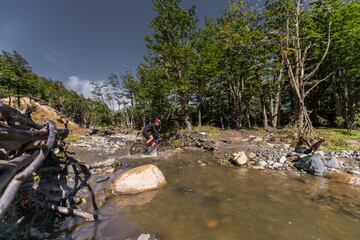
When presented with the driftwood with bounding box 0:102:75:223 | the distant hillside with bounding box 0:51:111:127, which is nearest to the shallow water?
the driftwood with bounding box 0:102:75:223


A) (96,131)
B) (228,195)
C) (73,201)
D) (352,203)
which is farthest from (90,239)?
(96,131)

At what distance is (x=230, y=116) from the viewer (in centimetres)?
2905

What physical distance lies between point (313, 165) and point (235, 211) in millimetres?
5167

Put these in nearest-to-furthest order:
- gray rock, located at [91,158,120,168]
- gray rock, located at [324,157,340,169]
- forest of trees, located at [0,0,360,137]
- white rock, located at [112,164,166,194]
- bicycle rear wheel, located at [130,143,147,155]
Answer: white rock, located at [112,164,166,194] < gray rock, located at [324,157,340,169] < gray rock, located at [91,158,120,168] < bicycle rear wheel, located at [130,143,147,155] < forest of trees, located at [0,0,360,137]

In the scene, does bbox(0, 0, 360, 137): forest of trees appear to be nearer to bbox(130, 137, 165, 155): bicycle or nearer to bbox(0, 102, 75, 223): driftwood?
bbox(130, 137, 165, 155): bicycle

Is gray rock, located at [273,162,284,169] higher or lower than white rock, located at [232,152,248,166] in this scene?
lower

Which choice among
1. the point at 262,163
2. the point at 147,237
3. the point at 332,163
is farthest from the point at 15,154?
the point at 332,163

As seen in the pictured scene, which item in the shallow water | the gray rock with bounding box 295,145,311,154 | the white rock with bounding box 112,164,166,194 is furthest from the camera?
the gray rock with bounding box 295,145,311,154

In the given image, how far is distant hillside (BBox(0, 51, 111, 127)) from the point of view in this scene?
30.9 m

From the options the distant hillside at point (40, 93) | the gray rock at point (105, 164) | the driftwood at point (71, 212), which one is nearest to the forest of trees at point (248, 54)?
the gray rock at point (105, 164)

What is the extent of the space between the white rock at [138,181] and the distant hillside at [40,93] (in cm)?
3515

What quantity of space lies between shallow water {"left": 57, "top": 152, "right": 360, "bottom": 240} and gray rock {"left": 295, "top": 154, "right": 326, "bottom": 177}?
0.52 m

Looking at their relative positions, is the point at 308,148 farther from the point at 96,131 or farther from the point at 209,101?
the point at 96,131

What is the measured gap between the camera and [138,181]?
21.5 feet
